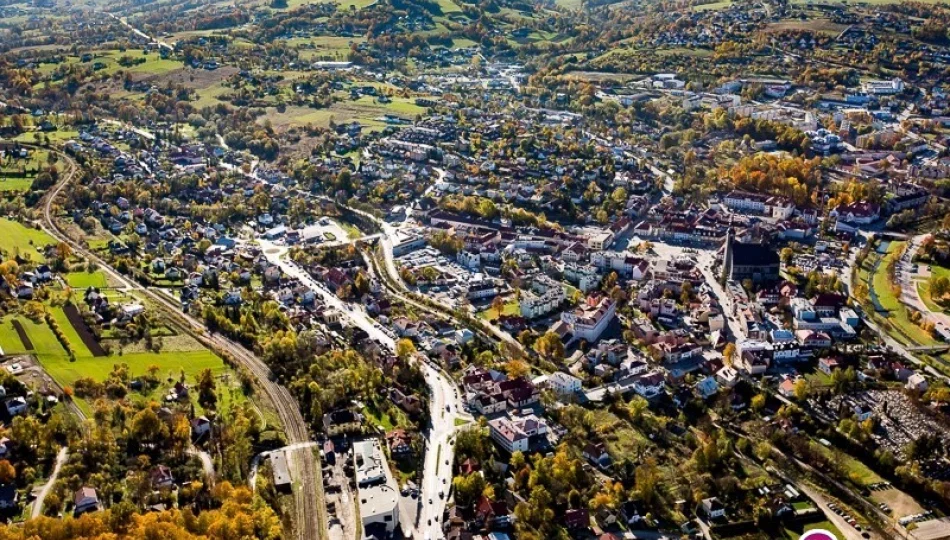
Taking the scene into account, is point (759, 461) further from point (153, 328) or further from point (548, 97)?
point (548, 97)

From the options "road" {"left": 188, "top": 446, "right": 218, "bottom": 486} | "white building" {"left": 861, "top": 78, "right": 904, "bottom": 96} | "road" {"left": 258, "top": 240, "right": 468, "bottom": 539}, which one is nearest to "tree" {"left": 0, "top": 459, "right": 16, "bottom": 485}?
"road" {"left": 188, "top": 446, "right": 218, "bottom": 486}

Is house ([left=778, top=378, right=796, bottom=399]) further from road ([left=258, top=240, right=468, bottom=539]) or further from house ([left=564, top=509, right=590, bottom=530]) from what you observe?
road ([left=258, top=240, right=468, bottom=539])

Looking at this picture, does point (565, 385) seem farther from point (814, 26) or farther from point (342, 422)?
point (814, 26)

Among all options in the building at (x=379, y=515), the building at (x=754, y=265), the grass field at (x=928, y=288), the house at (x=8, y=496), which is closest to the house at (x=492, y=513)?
the building at (x=379, y=515)

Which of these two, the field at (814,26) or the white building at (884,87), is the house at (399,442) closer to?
the white building at (884,87)

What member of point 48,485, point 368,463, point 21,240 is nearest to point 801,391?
point 368,463

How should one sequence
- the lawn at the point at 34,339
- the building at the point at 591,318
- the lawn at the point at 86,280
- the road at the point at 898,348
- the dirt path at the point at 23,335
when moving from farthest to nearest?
the lawn at the point at 86,280 → the building at the point at 591,318 → the dirt path at the point at 23,335 → the lawn at the point at 34,339 → the road at the point at 898,348

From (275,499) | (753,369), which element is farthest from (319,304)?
(753,369)
